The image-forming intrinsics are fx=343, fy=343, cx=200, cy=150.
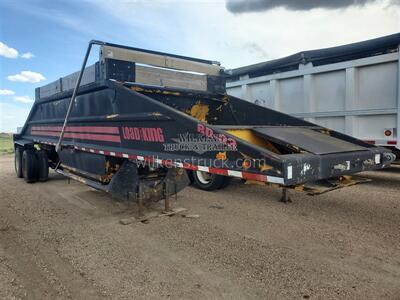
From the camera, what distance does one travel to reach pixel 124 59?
4371 millimetres

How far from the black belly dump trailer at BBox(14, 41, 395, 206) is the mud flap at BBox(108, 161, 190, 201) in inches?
0.5

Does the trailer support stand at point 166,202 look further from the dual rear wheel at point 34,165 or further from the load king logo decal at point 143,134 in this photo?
the dual rear wheel at point 34,165

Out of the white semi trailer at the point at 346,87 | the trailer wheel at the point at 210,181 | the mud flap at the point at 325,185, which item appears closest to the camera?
the mud flap at the point at 325,185

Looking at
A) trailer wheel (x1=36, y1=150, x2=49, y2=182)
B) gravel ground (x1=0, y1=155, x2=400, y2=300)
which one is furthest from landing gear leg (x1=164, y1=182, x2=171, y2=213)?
trailer wheel (x1=36, y1=150, x2=49, y2=182)

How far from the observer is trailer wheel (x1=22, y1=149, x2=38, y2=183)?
759 centimetres

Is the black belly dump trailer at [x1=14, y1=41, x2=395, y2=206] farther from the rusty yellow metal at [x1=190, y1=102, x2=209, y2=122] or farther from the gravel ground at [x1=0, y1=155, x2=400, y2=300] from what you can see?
the gravel ground at [x1=0, y1=155, x2=400, y2=300]

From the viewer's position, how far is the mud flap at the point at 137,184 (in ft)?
14.9

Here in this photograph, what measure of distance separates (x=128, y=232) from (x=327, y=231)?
2.37 metres

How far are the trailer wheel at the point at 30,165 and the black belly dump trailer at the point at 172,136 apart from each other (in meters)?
1.05

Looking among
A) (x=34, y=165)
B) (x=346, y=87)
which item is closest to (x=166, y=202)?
(x=346, y=87)

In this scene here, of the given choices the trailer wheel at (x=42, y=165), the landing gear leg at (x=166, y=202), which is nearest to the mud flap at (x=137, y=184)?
the landing gear leg at (x=166, y=202)

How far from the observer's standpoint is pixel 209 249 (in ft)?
11.7

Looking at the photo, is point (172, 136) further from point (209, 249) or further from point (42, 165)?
point (42, 165)

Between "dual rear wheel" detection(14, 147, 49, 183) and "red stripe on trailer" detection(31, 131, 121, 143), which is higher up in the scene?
"red stripe on trailer" detection(31, 131, 121, 143)
